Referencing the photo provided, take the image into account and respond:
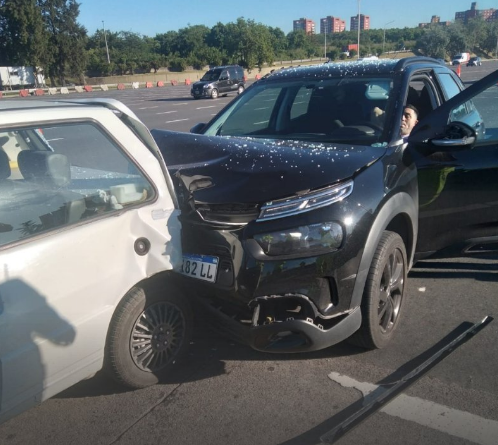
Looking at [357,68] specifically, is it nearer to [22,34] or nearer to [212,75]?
[212,75]

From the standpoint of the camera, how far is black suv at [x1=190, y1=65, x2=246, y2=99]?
107ft

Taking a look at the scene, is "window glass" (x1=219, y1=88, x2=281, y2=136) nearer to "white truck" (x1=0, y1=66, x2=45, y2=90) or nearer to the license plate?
the license plate

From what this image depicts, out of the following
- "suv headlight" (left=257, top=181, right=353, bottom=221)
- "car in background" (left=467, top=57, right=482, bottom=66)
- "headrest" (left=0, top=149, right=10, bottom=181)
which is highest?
"headrest" (left=0, top=149, right=10, bottom=181)

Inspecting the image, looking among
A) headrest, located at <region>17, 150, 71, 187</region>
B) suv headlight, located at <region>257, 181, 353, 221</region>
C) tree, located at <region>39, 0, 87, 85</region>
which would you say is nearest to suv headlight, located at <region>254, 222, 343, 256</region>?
suv headlight, located at <region>257, 181, 353, 221</region>

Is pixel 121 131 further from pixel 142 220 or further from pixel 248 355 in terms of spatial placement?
pixel 248 355

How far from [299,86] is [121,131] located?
2281 mm

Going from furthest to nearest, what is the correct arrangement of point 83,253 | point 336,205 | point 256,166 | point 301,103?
point 301,103, point 256,166, point 336,205, point 83,253

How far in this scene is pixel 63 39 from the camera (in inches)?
2694

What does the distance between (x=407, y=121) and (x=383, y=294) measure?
1.49 metres

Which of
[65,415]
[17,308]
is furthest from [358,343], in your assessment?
[17,308]

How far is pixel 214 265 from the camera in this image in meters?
3.02

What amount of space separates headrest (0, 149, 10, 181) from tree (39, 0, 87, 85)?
7122cm

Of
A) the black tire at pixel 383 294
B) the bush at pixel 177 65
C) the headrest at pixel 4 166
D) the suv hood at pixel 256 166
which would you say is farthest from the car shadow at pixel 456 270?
the bush at pixel 177 65

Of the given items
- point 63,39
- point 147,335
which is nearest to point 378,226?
point 147,335
